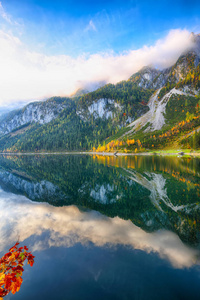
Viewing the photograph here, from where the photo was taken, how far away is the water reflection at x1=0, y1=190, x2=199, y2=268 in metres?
8.26

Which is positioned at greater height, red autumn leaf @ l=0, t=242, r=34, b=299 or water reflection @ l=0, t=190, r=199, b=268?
red autumn leaf @ l=0, t=242, r=34, b=299

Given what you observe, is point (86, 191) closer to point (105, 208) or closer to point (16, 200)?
point (105, 208)

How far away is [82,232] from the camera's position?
10383 mm

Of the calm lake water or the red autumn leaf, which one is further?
the calm lake water

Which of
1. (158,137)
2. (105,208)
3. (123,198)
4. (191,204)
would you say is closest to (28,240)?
(105,208)

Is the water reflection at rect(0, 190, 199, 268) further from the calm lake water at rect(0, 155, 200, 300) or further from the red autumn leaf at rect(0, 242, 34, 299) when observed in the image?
the red autumn leaf at rect(0, 242, 34, 299)

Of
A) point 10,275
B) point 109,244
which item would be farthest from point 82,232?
point 10,275

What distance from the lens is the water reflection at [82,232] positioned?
27.1 ft

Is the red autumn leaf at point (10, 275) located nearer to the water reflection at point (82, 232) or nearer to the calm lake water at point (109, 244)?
the calm lake water at point (109, 244)

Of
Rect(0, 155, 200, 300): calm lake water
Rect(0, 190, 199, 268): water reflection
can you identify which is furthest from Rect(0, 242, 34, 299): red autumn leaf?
Rect(0, 190, 199, 268): water reflection

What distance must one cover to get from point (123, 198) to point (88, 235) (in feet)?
28.1

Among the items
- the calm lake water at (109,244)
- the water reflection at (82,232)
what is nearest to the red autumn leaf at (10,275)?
the calm lake water at (109,244)

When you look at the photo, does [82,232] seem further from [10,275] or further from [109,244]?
[10,275]

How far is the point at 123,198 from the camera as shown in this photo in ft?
58.1
